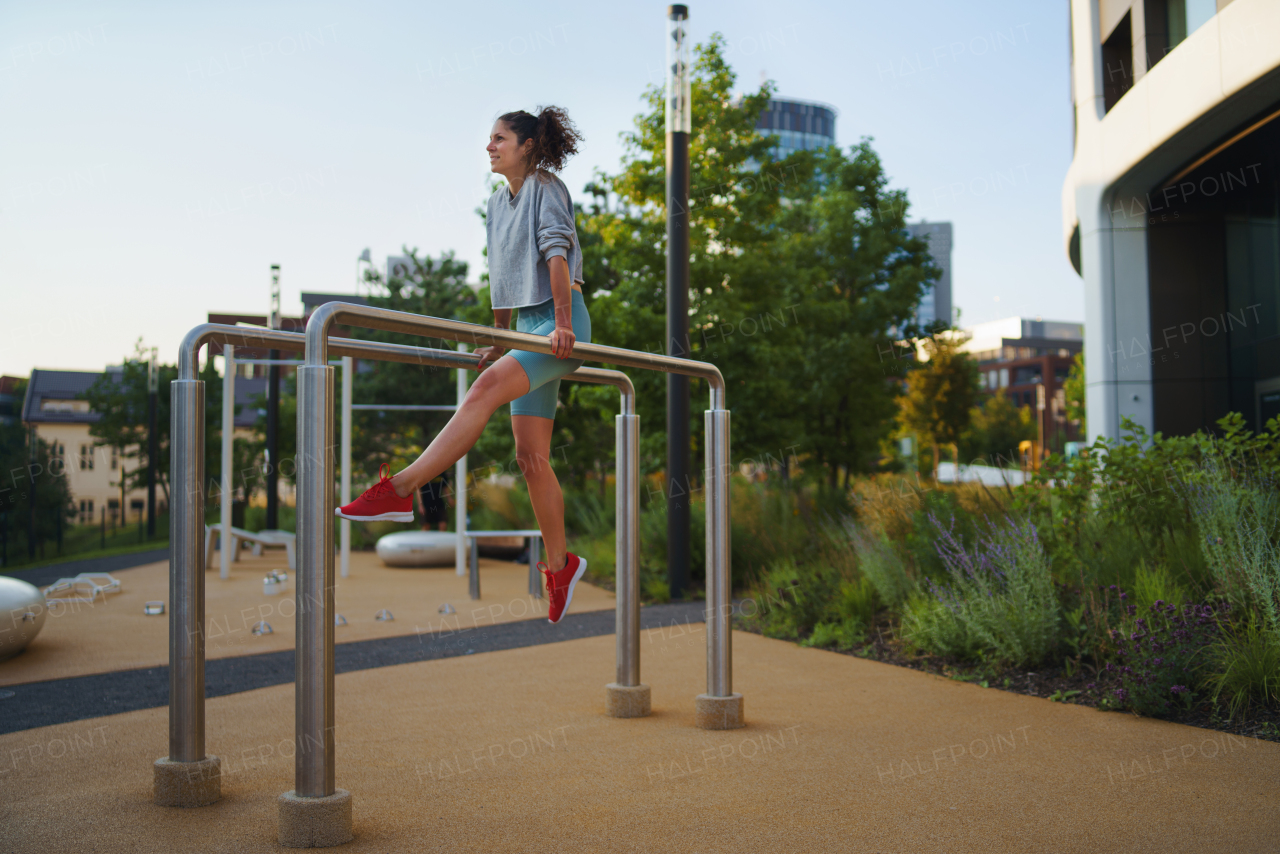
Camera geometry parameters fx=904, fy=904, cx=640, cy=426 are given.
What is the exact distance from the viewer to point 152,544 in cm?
1723

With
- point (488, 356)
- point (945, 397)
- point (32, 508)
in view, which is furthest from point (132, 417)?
point (945, 397)

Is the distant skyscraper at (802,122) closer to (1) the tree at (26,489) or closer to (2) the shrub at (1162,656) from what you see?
(1) the tree at (26,489)

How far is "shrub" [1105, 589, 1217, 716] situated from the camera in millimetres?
3818

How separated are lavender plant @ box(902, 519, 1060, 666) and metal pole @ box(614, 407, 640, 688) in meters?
1.98

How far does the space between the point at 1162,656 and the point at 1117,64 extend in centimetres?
1068

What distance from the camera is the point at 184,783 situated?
2.75 metres

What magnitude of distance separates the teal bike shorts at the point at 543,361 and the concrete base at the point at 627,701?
132cm

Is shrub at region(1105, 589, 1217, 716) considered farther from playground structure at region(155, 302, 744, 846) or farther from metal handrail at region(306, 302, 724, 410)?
metal handrail at region(306, 302, 724, 410)

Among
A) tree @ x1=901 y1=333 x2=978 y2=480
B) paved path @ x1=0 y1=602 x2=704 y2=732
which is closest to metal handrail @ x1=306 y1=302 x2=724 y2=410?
paved path @ x1=0 y1=602 x2=704 y2=732

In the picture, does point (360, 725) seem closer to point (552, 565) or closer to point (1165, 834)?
point (552, 565)

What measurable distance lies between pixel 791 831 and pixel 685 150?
23.3 ft

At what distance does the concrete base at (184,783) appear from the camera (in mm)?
2748

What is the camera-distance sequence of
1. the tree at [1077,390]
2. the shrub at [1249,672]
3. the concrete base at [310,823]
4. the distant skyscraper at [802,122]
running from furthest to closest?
the distant skyscraper at [802,122]
the tree at [1077,390]
the shrub at [1249,672]
the concrete base at [310,823]

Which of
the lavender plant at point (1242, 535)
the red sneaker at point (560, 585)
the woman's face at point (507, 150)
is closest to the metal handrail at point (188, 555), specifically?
the woman's face at point (507, 150)
